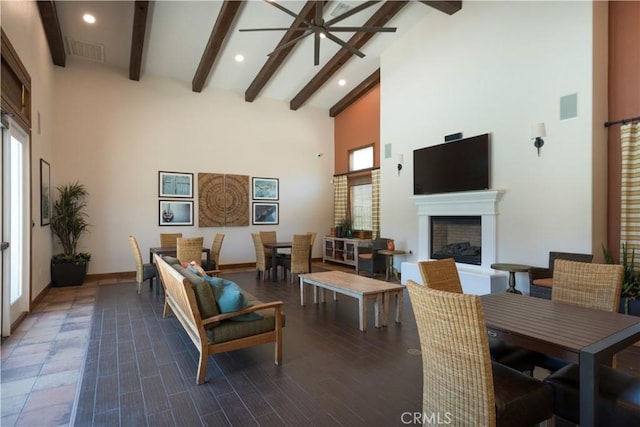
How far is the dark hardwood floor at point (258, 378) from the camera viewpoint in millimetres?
2229

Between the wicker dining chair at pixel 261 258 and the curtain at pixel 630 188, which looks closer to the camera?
the curtain at pixel 630 188

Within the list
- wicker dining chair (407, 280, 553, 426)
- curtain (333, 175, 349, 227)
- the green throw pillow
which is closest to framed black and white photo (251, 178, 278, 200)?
curtain (333, 175, 349, 227)

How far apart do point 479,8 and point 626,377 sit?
5653 mm

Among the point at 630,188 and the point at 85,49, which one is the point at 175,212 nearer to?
the point at 85,49

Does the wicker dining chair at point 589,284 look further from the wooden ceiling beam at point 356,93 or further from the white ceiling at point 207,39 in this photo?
the wooden ceiling beam at point 356,93

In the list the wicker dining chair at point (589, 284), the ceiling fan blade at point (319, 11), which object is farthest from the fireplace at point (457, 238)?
the ceiling fan blade at point (319, 11)

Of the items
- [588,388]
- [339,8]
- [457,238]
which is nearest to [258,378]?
[588,388]

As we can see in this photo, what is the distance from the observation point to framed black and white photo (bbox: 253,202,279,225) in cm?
861

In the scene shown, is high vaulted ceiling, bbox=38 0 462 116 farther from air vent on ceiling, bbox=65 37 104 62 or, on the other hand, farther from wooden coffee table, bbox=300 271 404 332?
wooden coffee table, bbox=300 271 404 332

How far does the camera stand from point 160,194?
7477 millimetres

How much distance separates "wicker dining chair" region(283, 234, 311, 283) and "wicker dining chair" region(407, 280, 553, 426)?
193 inches

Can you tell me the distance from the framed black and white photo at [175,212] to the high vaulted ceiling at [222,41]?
2651 millimetres

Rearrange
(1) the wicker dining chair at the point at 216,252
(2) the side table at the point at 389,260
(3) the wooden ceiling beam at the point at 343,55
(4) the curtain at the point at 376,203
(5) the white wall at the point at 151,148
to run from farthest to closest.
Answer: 1. (4) the curtain at the point at 376,203
2. (5) the white wall at the point at 151,148
3. (2) the side table at the point at 389,260
4. (1) the wicker dining chair at the point at 216,252
5. (3) the wooden ceiling beam at the point at 343,55

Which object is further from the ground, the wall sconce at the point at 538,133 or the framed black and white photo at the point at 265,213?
the wall sconce at the point at 538,133
